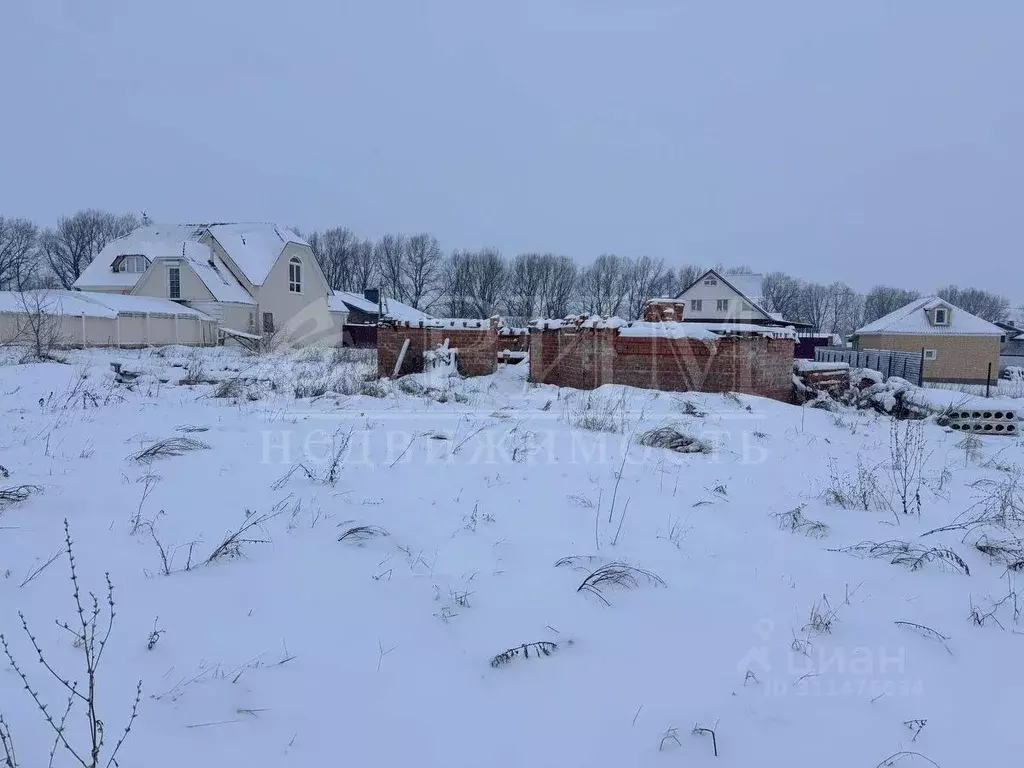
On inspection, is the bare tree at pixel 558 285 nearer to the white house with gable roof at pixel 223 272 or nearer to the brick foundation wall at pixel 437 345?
the white house with gable roof at pixel 223 272

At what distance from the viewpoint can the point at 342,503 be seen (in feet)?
11.9

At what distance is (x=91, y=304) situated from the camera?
71.2ft

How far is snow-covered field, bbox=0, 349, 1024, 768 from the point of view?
69.2 inches

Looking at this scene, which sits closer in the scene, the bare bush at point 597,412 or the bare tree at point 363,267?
the bare bush at point 597,412

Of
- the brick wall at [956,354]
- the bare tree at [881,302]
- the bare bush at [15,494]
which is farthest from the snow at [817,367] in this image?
the bare tree at [881,302]

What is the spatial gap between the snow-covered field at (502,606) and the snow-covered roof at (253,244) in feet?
80.9

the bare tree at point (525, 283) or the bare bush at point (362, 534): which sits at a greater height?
the bare tree at point (525, 283)

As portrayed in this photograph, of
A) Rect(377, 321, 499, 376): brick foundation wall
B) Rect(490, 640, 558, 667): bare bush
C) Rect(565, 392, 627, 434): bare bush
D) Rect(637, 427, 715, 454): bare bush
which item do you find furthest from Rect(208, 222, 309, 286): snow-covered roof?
Rect(490, 640, 558, 667): bare bush

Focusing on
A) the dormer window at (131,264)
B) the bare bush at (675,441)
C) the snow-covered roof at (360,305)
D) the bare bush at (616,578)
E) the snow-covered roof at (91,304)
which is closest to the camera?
the bare bush at (616,578)

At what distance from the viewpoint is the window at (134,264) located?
26781mm

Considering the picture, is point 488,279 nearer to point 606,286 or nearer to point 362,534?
Answer: point 606,286

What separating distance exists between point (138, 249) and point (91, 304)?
6.47 metres

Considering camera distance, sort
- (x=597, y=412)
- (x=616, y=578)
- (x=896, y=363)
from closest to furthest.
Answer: (x=616, y=578) < (x=597, y=412) < (x=896, y=363)

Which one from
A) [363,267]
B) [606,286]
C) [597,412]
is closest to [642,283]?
[606,286]
